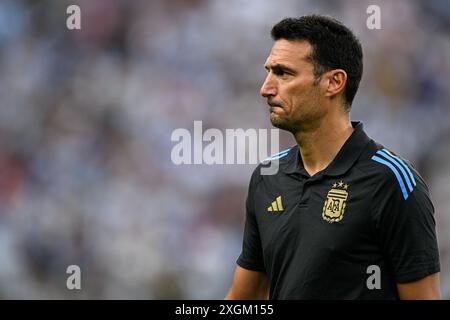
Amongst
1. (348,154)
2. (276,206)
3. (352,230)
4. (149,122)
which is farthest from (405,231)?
(149,122)

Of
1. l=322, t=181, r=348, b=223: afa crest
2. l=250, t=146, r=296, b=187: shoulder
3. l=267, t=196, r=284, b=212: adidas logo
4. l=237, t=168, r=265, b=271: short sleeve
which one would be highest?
l=250, t=146, r=296, b=187: shoulder

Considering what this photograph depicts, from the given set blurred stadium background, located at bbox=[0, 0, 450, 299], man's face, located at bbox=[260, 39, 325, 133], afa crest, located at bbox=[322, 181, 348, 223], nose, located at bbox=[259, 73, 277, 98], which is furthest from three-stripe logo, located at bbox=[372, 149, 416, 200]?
blurred stadium background, located at bbox=[0, 0, 450, 299]

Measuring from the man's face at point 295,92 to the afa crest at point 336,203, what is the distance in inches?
8.3

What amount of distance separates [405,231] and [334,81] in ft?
1.62

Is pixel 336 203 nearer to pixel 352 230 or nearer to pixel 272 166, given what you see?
pixel 352 230

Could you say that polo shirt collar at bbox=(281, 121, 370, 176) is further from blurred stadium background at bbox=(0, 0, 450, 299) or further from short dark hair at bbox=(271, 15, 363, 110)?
blurred stadium background at bbox=(0, 0, 450, 299)

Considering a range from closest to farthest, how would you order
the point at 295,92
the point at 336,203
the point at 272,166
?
1. the point at 336,203
2. the point at 295,92
3. the point at 272,166

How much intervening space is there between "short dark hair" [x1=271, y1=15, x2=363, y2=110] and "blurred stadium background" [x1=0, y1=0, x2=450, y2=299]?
1.91 meters

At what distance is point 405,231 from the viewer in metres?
1.61

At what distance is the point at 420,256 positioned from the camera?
1.62 m

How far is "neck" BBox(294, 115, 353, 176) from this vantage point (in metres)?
1.85

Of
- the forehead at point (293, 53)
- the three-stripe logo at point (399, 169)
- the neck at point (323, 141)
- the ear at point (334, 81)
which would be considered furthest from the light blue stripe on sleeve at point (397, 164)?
the forehead at point (293, 53)
